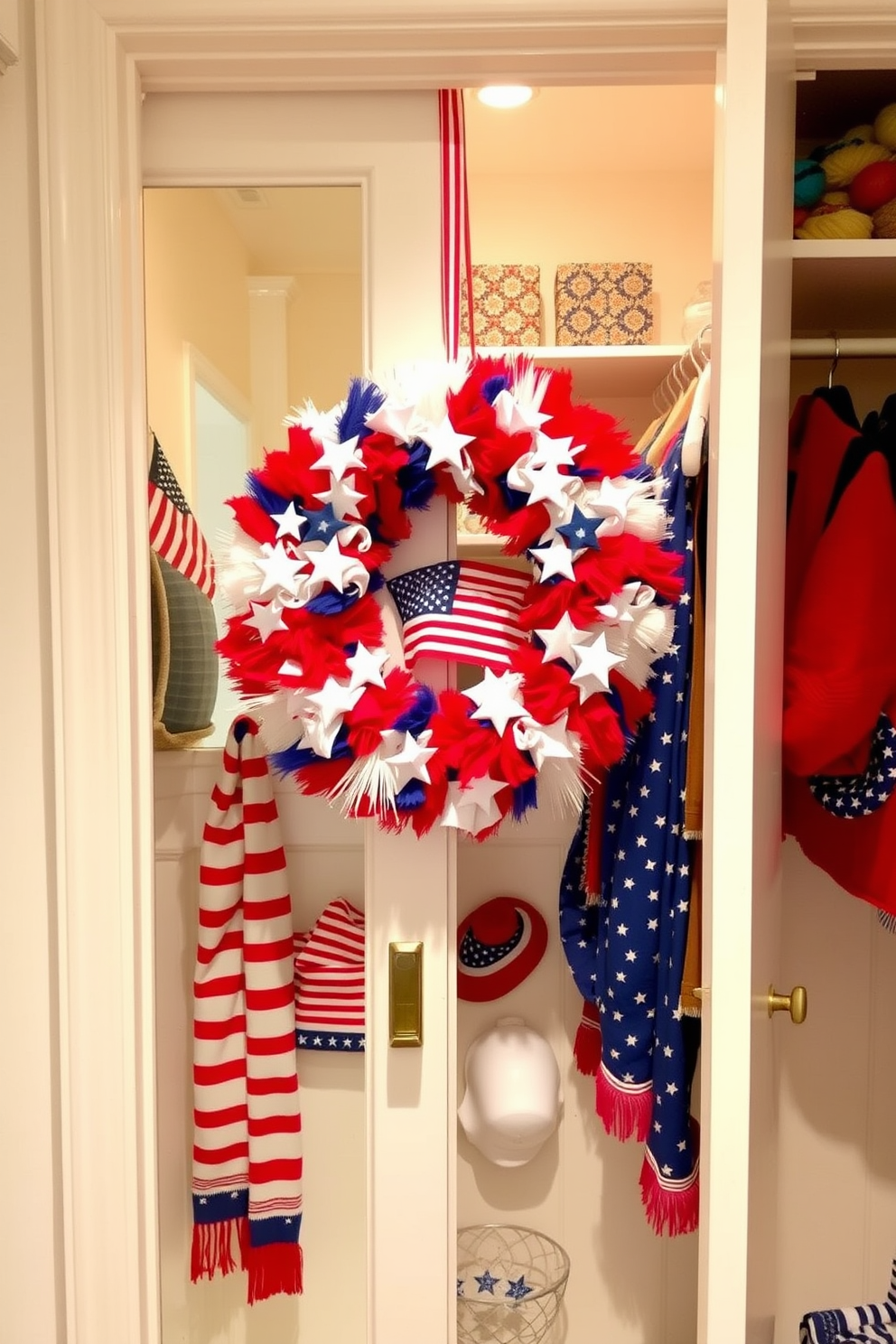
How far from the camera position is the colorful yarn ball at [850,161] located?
1.29 meters

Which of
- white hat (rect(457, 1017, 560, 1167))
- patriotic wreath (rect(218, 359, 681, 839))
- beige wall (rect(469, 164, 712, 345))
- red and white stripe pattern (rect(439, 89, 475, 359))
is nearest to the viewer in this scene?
patriotic wreath (rect(218, 359, 681, 839))

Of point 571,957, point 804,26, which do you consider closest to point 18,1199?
point 571,957

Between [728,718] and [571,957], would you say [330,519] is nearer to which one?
[728,718]

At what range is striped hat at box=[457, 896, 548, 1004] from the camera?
60.6 inches

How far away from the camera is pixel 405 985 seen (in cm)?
117

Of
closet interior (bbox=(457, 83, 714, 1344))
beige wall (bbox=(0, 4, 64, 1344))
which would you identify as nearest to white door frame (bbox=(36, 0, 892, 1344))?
beige wall (bbox=(0, 4, 64, 1344))

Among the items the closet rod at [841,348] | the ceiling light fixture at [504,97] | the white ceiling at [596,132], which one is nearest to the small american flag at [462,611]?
the closet rod at [841,348]

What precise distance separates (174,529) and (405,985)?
68cm

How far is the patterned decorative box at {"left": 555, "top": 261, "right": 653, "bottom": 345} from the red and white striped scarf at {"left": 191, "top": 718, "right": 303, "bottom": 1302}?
47.3 inches

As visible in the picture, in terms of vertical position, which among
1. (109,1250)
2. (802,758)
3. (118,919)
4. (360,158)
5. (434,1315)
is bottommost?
(434,1315)

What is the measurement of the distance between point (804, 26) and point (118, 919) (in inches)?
52.8

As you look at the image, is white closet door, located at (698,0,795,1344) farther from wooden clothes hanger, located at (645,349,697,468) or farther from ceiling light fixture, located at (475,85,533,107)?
ceiling light fixture, located at (475,85,533,107)

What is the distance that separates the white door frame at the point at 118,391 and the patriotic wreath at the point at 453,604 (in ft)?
0.55

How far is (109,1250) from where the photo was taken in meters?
1.09
